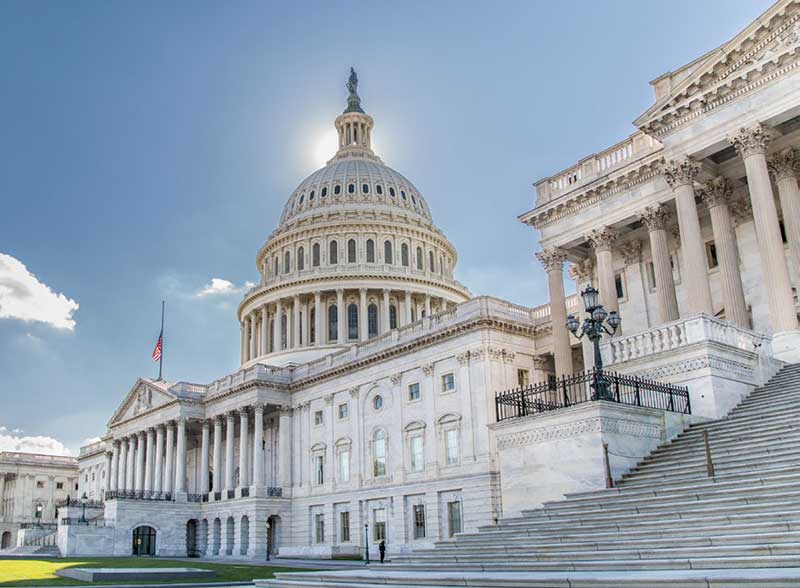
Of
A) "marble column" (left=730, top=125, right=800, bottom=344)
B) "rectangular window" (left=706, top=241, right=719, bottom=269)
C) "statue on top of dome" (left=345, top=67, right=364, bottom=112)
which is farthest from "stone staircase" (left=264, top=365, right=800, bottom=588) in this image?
"statue on top of dome" (left=345, top=67, right=364, bottom=112)

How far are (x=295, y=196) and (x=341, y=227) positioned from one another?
45.3 ft

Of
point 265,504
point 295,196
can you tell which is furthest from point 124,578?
point 295,196

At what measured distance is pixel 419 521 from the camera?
5575 cm

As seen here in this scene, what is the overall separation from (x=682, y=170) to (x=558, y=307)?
10571mm

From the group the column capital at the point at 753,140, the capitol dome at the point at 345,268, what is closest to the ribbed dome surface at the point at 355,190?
the capitol dome at the point at 345,268

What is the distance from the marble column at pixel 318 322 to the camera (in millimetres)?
91688

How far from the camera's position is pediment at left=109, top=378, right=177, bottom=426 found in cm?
8225

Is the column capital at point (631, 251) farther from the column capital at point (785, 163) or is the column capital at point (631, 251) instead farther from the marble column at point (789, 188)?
the column capital at point (785, 163)

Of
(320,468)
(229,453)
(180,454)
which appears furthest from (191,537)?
(320,468)

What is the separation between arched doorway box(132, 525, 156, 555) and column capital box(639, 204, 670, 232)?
53.1 m

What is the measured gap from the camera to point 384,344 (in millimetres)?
62500

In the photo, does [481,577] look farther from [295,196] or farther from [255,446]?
[295,196]

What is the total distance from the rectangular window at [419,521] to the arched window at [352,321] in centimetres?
3775

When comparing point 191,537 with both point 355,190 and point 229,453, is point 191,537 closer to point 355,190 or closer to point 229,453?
point 229,453
